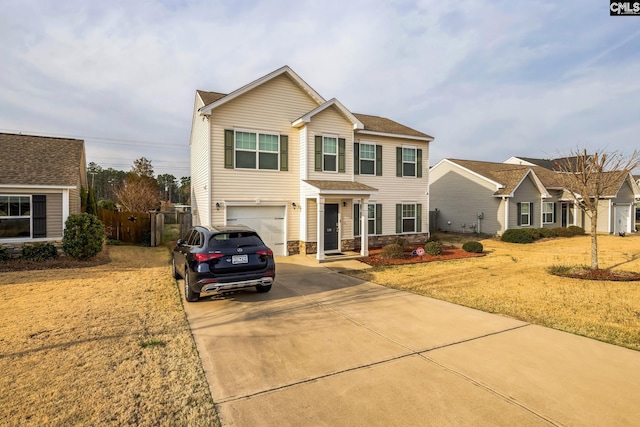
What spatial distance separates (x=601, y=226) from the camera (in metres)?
27.2

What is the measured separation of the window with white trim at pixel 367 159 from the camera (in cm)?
1684

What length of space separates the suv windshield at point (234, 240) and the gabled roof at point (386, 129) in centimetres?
1050

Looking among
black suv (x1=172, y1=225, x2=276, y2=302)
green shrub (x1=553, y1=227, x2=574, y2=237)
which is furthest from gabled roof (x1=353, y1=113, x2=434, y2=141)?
green shrub (x1=553, y1=227, x2=574, y2=237)

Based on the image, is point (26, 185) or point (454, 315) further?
point (26, 185)

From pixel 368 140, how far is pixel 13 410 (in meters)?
15.8

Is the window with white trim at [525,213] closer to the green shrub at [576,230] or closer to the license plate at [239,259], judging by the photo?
the green shrub at [576,230]

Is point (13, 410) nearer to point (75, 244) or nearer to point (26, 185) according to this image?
point (75, 244)

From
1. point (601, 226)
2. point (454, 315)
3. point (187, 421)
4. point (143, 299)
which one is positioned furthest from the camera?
point (601, 226)

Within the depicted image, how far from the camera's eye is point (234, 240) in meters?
7.38

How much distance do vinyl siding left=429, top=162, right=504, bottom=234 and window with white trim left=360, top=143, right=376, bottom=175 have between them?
36.7 ft

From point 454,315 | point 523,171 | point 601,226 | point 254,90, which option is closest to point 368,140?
point 254,90

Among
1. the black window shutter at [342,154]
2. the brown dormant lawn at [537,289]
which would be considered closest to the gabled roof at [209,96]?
the black window shutter at [342,154]

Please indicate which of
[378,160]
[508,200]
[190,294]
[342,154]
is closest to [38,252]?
[190,294]

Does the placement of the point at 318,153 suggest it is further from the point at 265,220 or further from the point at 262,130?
the point at 265,220
